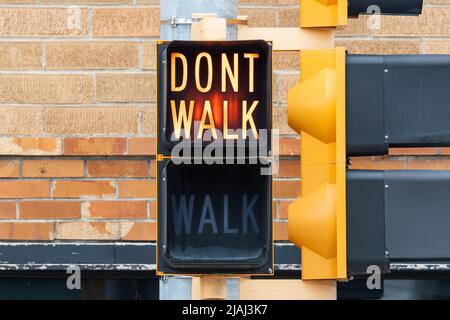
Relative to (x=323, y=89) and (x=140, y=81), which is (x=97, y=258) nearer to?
(x=140, y=81)

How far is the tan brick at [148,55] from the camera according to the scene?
21.7 feet

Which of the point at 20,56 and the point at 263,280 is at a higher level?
the point at 20,56

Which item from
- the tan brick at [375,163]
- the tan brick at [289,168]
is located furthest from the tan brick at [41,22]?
the tan brick at [375,163]

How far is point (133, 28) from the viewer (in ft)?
21.7

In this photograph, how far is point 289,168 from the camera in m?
6.62

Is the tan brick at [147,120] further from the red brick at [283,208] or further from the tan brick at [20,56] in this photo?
the red brick at [283,208]

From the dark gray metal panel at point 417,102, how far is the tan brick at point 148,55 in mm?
3119

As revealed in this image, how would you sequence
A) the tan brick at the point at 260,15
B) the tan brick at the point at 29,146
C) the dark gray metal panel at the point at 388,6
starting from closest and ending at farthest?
1. the dark gray metal panel at the point at 388,6
2. the tan brick at the point at 260,15
3. the tan brick at the point at 29,146

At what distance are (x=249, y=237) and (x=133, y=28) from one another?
3.09 meters

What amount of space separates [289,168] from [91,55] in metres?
1.39

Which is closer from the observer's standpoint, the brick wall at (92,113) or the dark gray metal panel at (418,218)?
the dark gray metal panel at (418,218)

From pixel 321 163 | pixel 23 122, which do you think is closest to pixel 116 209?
pixel 23 122

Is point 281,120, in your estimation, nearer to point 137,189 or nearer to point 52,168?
point 137,189
